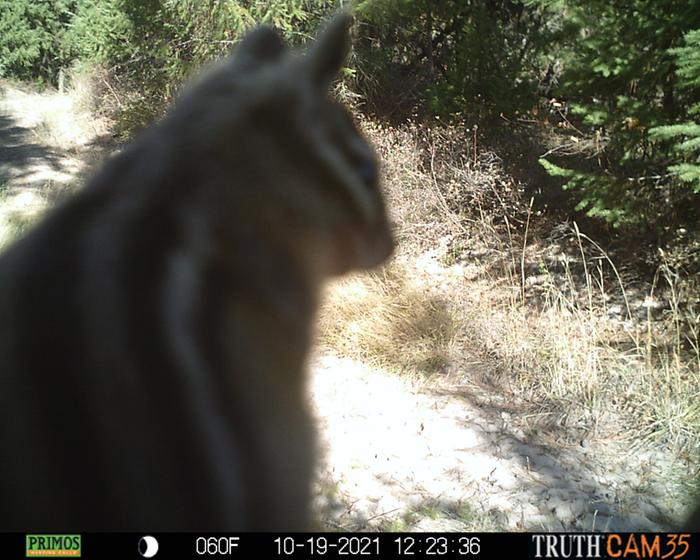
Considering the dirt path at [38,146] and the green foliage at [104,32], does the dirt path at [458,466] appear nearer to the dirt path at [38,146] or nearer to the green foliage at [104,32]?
the dirt path at [38,146]

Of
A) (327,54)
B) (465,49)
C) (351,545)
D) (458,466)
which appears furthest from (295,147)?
(465,49)

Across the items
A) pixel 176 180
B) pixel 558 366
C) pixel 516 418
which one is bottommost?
pixel 516 418

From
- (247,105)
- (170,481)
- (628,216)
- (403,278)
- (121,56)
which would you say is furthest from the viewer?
(121,56)

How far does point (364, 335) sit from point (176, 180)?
496 cm

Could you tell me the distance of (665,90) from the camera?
558 cm

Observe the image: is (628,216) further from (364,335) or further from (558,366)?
(364,335)

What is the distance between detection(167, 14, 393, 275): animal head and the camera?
3.45 ft

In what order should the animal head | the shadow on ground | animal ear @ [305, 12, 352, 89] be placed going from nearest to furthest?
1. the animal head
2. animal ear @ [305, 12, 352, 89]
3. the shadow on ground

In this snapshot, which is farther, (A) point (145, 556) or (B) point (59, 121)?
(B) point (59, 121)

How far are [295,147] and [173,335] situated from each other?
17.5 inches

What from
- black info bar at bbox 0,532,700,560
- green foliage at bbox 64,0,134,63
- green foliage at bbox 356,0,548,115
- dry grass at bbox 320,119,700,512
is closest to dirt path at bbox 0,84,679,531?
dry grass at bbox 320,119,700,512

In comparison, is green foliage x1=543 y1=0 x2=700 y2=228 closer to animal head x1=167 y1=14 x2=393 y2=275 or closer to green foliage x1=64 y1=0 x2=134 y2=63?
animal head x1=167 y1=14 x2=393 y2=275

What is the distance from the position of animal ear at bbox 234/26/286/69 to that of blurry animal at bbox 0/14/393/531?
19 cm

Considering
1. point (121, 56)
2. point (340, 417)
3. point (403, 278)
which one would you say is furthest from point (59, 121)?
point (340, 417)
